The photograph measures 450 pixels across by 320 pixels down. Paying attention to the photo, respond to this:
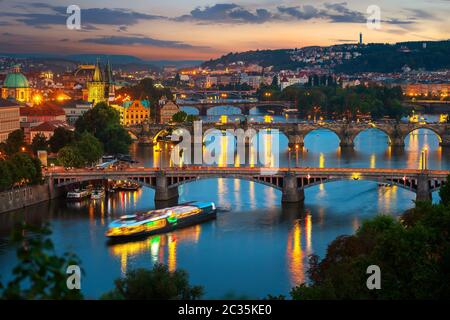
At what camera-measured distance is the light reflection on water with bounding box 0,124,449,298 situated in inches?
486

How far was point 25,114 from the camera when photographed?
33.6 metres

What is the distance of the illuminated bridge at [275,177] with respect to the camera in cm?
1836

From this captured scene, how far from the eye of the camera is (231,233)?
50.5 ft

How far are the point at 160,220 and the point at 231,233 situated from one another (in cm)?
135

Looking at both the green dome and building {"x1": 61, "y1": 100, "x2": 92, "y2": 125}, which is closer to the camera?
building {"x1": 61, "y1": 100, "x2": 92, "y2": 125}

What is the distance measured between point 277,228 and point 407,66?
77.5 metres

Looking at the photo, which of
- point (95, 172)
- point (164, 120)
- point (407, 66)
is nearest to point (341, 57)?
point (407, 66)

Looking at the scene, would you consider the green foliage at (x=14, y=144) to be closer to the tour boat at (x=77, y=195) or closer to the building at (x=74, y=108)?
the tour boat at (x=77, y=195)

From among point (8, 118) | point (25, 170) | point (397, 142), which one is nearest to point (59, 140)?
point (8, 118)

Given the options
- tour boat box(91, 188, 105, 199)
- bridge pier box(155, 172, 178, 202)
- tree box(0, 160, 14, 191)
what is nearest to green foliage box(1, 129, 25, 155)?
tour boat box(91, 188, 105, 199)

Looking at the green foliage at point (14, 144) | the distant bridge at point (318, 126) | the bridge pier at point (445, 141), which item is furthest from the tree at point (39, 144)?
the bridge pier at point (445, 141)

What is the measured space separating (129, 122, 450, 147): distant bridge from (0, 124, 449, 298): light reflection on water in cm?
1147

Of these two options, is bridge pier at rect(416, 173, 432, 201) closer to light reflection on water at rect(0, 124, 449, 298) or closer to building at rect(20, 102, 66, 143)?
light reflection on water at rect(0, 124, 449, 298)

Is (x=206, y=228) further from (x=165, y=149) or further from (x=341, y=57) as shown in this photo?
(x=341, y=57)
